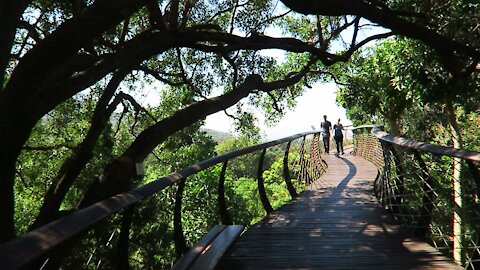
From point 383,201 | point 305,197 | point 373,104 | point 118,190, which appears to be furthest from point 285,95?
point 118,190

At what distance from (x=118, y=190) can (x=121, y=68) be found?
5.51 ft

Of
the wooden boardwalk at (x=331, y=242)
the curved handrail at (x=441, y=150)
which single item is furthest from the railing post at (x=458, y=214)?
the wooden boardwalk at (x=331, y=242)

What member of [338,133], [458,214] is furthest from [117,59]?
[338,133]

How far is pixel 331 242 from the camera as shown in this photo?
149 inches

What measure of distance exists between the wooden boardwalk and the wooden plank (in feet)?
0.45

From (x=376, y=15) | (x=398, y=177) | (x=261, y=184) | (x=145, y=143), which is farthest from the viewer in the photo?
(x=145, y=143)

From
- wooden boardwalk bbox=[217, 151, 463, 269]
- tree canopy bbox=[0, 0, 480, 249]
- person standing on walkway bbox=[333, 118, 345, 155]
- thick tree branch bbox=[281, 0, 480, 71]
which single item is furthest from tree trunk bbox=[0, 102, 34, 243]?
person standing on walkway bbox=[333, 118, 345, 155]

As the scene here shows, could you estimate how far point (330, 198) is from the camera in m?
6.68

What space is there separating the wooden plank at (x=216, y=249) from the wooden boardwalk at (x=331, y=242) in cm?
14

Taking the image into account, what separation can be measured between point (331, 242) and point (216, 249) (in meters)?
1.33

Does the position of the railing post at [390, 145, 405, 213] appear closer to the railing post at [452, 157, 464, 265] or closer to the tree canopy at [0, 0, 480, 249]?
the railing post at [452, 157, 464, 265]

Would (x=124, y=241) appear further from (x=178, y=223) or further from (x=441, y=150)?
(x=441, y=150)

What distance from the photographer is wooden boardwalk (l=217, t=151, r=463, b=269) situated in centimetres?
309

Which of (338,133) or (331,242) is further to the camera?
(338,133)
